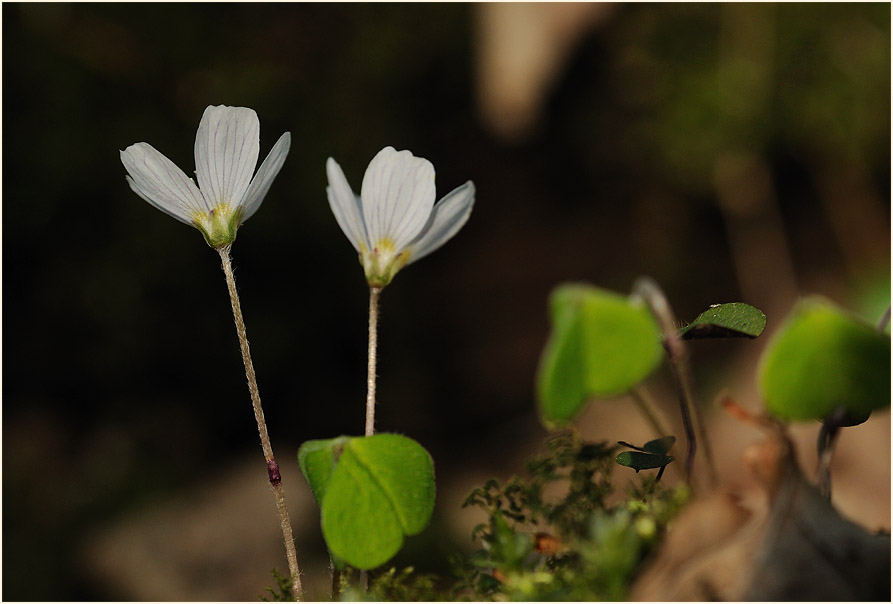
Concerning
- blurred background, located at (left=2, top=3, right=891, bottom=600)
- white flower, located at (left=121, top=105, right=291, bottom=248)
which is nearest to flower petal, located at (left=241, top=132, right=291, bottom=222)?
white flower, located at (left=121, top=105, right=291, bottom=248)

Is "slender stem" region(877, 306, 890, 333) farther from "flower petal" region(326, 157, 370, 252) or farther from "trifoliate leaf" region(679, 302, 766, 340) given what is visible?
"flower petal" region(326, 157, 370, 252)

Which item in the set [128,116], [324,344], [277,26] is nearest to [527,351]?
[324,344]

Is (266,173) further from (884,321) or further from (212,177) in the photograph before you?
(884,321)

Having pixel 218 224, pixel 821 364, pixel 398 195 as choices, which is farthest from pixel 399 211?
pixel 821 364

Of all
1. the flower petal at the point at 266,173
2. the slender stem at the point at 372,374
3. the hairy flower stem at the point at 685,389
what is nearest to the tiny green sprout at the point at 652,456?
the hairy flower stem at the point at 685,389

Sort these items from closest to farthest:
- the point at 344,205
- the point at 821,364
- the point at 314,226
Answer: the point at 821,364 < the point at 344,205 < the point at 314,226

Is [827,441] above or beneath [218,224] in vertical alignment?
beneath
